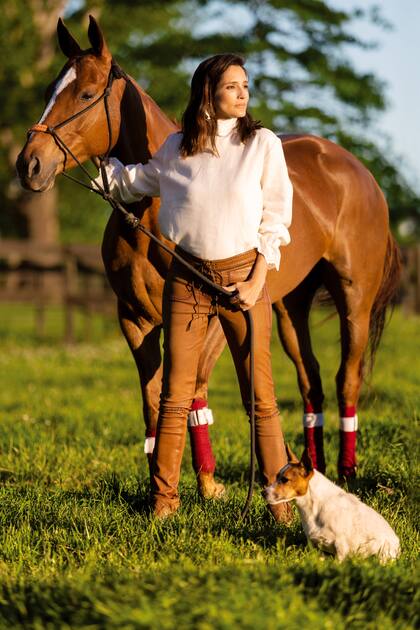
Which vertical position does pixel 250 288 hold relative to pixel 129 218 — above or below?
below

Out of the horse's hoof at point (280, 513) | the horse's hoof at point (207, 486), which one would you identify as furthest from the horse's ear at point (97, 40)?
the horse's hoof at point (280, 513)

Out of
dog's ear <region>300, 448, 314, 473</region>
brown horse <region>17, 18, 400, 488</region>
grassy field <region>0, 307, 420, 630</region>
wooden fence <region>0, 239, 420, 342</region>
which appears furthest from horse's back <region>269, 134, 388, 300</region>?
wooden fence <region>0, 239, 420, 342</region>

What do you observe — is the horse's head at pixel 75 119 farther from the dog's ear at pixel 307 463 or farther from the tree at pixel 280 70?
the tree at pixel 280 70

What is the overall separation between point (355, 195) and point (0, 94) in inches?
926

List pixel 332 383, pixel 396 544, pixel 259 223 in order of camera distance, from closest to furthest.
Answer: pixel 396 544 < pixel 259 223 < pixel 332 383

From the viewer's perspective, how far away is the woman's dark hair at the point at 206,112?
162 inches

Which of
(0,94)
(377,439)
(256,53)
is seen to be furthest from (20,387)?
(0,94)

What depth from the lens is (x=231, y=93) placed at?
4.08m

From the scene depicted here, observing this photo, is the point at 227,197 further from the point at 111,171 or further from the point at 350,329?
the point at 350,329

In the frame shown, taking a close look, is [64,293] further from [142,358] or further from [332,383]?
[142,358]

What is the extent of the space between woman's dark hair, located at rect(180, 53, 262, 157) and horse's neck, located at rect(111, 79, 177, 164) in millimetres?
865

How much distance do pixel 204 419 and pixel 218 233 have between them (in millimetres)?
1544

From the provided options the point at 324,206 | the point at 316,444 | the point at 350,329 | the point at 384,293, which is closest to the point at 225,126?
the point at 324,206

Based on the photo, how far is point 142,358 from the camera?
5.15m
